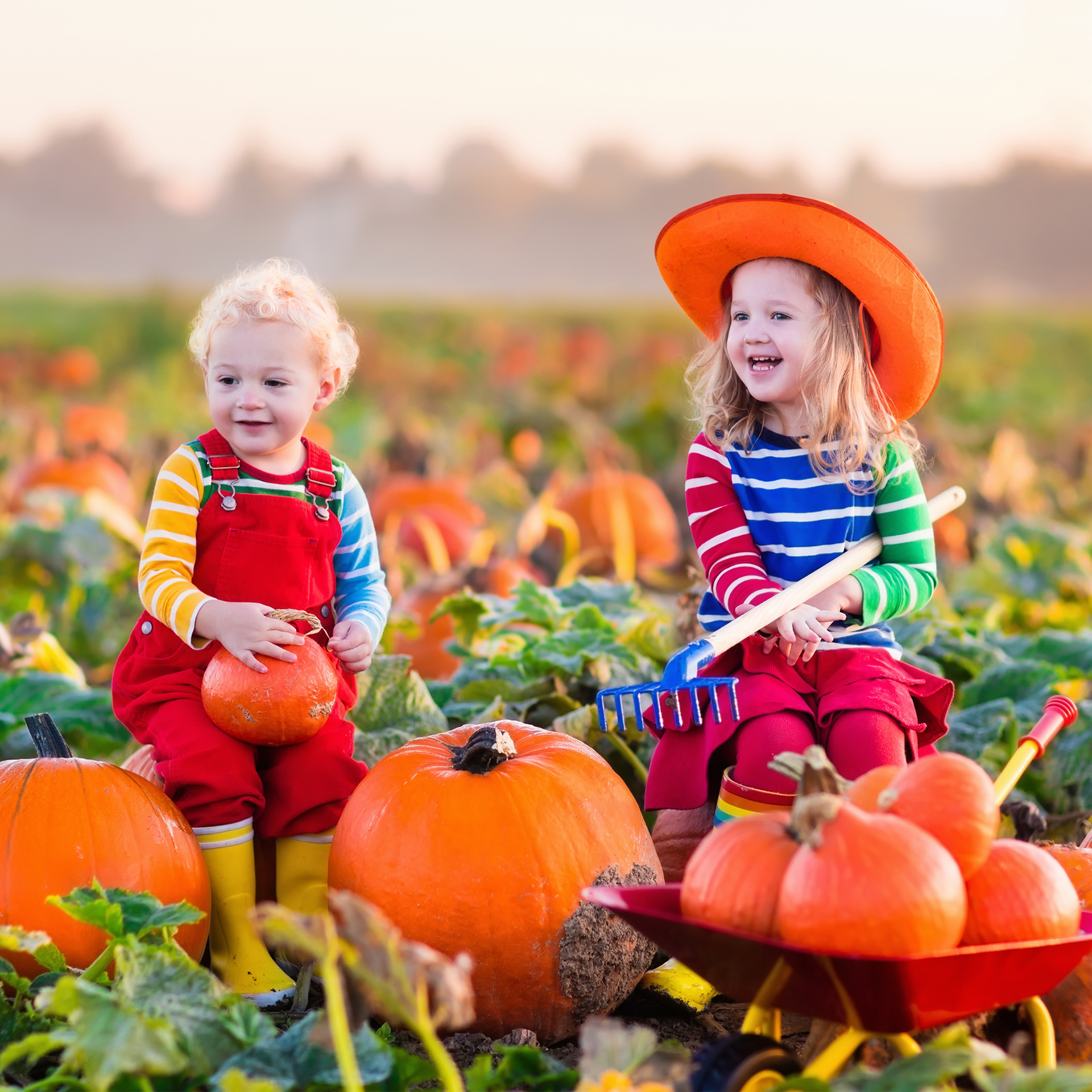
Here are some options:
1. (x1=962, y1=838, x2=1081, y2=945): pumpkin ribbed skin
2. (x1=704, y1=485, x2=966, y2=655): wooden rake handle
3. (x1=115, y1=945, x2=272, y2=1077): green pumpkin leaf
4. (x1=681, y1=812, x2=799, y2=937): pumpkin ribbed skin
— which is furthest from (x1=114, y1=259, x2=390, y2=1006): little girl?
(x1=962, y1=838, x2=1081, y2=945): pumpkin ribbed skin

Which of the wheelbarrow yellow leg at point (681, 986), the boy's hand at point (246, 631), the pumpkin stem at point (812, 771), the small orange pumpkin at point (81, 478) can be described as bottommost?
the wheelbarrow yellow leg at point (681, 986)

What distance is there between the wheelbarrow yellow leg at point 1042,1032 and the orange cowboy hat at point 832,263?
1255 mm

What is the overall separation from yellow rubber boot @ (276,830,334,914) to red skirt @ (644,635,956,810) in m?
0.69

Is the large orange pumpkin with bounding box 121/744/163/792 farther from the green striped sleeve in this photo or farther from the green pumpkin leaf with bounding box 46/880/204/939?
the green striped sleeve

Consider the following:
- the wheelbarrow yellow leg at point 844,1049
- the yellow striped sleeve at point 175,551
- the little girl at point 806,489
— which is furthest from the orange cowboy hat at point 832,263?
the wheelbarrow yellow leg at point 844,1049

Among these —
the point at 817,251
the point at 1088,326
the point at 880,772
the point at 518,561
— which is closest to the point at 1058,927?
the point at 880,772

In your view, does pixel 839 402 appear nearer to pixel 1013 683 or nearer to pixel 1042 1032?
pixel 1042 1032

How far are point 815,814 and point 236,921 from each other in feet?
4.33

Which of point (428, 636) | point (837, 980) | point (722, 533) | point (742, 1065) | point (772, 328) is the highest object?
point (772, 328)

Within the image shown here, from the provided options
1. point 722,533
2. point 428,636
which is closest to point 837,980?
point 722,533

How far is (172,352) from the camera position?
1598 cm

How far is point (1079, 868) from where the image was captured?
2.32 metres

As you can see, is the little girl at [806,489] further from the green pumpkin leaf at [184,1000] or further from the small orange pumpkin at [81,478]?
the small orange pumpkin at [81,478]

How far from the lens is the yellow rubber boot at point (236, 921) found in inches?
98.6
